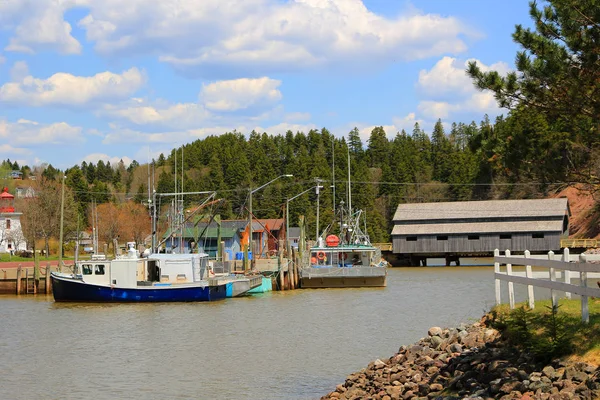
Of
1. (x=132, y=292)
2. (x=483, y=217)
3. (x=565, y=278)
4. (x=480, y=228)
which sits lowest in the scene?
(x=132, y=292)

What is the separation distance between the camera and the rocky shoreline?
45.5 ft

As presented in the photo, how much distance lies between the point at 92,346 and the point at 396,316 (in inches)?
581

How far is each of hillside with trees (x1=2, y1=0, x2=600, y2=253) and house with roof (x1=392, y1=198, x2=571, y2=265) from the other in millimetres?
4014

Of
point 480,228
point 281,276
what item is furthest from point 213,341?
point 480,228

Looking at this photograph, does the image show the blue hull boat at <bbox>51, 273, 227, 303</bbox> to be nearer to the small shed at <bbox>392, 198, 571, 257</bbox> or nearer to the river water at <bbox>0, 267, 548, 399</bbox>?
the river water at <bbox>0, 267, 548, 399</bbox>

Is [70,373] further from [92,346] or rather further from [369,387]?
[369,387]

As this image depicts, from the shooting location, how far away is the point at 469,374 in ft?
53.8

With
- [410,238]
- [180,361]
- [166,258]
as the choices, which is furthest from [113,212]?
[180,361]

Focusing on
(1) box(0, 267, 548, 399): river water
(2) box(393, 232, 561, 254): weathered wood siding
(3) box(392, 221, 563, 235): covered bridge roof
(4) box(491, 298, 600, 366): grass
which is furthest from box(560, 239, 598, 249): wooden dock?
(4) box(491, 298, 600, 366): grass

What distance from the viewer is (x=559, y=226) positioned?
9606cm

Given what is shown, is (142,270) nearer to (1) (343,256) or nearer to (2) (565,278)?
(1) (343,256)

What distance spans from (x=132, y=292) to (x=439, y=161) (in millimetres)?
112192

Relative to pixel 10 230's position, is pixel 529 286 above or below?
below

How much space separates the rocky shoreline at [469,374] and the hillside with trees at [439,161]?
155 inches
